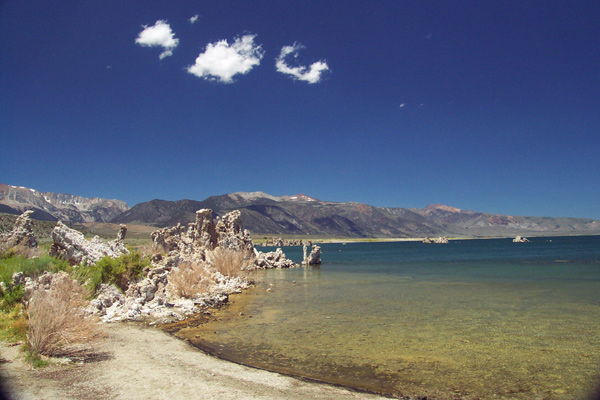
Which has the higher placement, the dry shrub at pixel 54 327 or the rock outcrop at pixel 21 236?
the rock outcrop at pixel 21 236

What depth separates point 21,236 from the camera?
16.9 metres

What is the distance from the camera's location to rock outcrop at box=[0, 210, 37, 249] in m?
15.8

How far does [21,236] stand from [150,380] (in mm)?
14542

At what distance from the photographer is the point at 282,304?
Result: 16562mm

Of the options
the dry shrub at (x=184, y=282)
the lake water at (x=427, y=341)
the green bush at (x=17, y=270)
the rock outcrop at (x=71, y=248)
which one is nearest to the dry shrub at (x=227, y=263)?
the lake water at (x=427, y=341)

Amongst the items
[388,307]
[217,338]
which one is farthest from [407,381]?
[388,307]

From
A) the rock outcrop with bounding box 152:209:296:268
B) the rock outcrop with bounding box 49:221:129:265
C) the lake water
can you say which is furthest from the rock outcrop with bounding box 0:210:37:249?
the rock outcrop with bounding box 152:209:296:268

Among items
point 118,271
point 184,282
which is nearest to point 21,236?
point 118,271

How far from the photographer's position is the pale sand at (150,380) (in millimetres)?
5746

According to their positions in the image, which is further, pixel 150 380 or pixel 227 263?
pixel 227 263

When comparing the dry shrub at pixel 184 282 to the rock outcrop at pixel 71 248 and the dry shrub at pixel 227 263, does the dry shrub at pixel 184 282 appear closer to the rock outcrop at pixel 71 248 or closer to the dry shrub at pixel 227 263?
the rock outcrop at pixel 71 248

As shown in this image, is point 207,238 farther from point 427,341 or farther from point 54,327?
point 54,327

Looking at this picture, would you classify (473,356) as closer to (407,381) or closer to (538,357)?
(538,357)

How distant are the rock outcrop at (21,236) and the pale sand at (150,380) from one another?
10.3m
